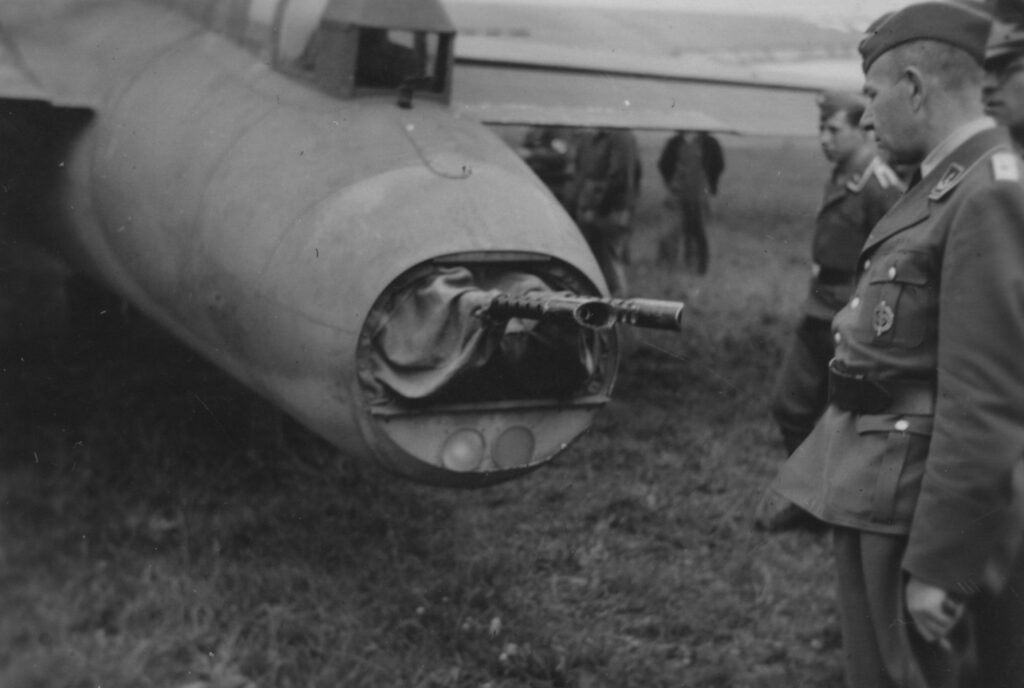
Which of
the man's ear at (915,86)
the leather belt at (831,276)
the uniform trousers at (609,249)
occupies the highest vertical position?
the man's ear at (915,86)

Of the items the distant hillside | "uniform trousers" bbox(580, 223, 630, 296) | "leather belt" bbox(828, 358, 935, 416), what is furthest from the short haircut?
the distant hillside

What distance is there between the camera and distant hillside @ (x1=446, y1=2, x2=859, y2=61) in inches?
519

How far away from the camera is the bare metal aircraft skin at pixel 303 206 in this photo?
414 cm

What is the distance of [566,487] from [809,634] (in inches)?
64.7

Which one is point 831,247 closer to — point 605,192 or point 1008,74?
point 1008,74

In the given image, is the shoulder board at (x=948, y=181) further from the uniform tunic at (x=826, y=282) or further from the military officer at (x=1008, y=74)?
the uniform tunic at (x=826, y=282)

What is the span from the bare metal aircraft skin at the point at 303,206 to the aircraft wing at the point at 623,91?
1.73m

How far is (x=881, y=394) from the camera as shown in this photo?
2.98 m

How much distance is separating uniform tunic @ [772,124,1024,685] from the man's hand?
26mm

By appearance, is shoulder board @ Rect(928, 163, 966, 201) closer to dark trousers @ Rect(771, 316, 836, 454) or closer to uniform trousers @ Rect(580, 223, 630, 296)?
dark trousers @ Rect(771, 316, 836, 454)

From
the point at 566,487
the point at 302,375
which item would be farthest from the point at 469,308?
the point at 566,487

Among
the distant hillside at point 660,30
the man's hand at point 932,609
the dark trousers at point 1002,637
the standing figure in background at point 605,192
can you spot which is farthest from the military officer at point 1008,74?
the distant hillside at point 660,30

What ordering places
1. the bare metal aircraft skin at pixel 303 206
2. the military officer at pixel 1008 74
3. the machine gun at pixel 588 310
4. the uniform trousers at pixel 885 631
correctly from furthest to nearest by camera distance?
the bare metal aircraft skin at pixel 303 206
the military officer at pixel 1008 74
the machine gun at pixel 588 310
the uniform trousers at pixel 885 631

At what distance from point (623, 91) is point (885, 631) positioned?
5.98 m
